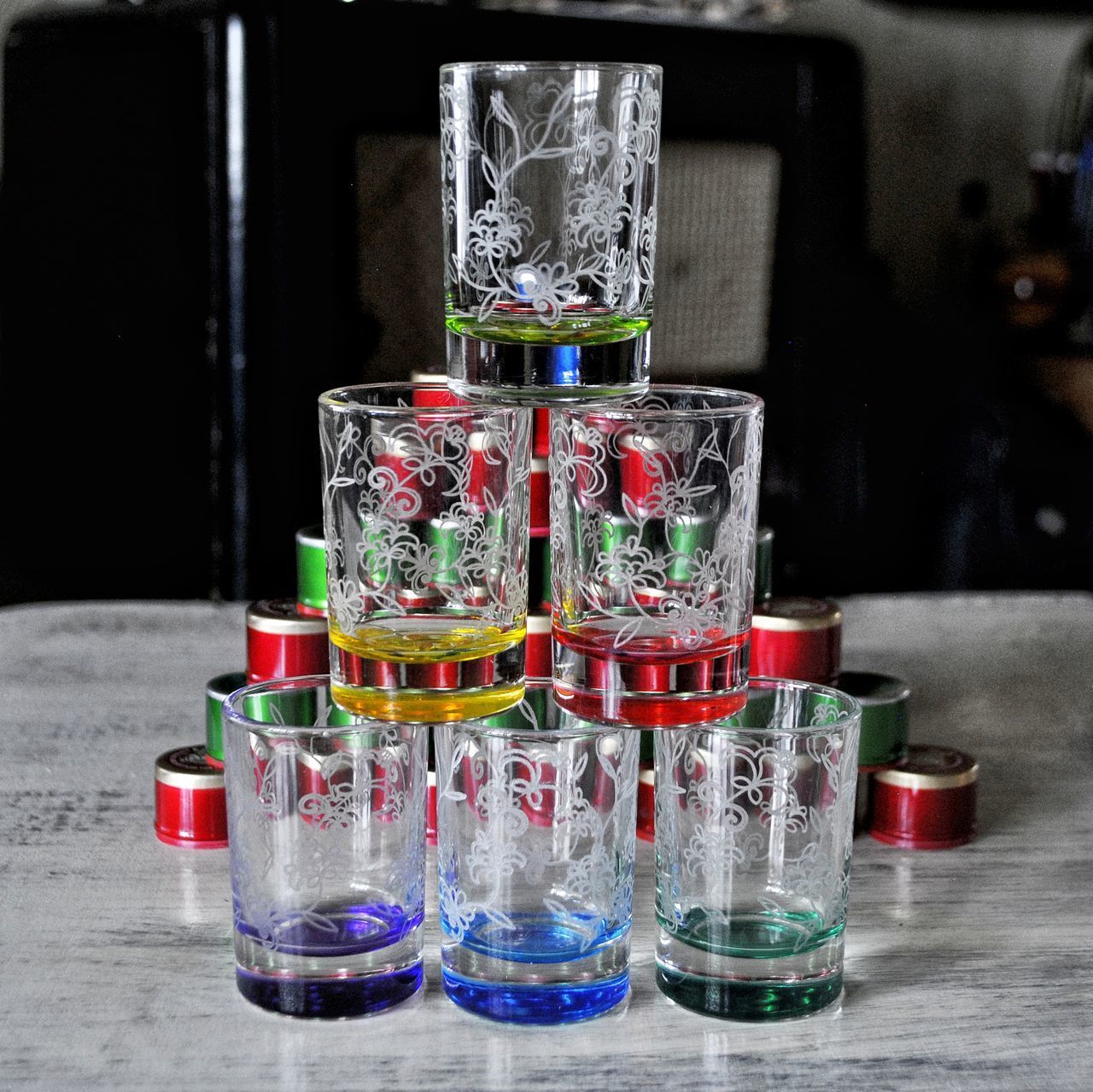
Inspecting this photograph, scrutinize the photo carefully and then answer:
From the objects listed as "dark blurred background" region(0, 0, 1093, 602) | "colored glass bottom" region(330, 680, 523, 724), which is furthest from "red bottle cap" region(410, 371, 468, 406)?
"dark blurred background" region(0, 0, 1093, 602)

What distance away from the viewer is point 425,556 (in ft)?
2.14

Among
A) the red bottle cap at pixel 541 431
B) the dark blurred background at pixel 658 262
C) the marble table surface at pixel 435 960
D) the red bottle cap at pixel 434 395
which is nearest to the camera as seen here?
the marble table surface at pixel 435 960

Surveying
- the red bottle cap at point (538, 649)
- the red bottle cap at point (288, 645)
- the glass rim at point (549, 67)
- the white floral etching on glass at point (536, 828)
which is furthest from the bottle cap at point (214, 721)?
the glass rim at point (549, 67)

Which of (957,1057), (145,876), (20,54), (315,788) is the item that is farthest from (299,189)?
(957,1057)

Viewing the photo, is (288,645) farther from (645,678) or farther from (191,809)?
(645,678)

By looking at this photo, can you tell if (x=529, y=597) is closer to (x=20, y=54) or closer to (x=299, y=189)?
(x=299, y=189)

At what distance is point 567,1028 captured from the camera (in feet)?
2.06

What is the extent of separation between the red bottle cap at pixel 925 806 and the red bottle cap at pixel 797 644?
0.25 ft

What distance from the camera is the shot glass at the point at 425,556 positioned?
0.64m

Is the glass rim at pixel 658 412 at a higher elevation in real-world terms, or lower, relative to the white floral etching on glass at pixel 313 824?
higher

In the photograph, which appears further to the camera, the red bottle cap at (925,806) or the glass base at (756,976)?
the red bottle cap at (925,806)

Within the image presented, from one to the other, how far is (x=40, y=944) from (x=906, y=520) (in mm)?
1430

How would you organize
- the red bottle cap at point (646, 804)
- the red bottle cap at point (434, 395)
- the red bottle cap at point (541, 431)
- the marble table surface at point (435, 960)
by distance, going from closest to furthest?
the marble table surface at point (435, 960) < the red bottle cap at point (434, 395) < the red bottle cap at point (646, 804) < the red bottle cap at point (541, 431)

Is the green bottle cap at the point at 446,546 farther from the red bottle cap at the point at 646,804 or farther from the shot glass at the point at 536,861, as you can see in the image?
the red bottle cap at the point at 646,804
